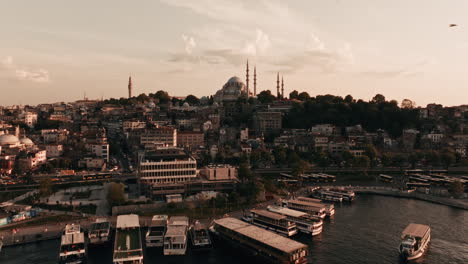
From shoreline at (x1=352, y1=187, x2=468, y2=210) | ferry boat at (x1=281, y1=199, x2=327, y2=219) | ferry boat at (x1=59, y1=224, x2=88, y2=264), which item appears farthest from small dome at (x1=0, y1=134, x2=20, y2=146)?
shoreline at (x1=352, y1=187, x2=468, y2=210)

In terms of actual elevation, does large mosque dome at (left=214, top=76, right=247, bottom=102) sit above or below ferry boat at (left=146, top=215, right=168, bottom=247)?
above

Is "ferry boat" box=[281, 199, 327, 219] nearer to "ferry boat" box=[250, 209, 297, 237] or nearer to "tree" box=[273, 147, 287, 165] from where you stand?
"ferry boat" box=[250, 209, 297, 237]

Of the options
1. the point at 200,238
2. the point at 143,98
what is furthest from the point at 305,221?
Answer: the point at 143,98

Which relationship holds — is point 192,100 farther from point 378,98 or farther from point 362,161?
point 362,161

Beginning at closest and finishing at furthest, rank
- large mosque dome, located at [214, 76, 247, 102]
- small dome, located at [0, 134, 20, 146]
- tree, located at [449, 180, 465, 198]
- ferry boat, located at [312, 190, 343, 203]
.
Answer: tree, located at [449, 180, 465, 198], ferry boat, located at [312, 190, 343, 203], small dome, located at [0, 134, 20, 146], large mosque dome, located at [214, 76, 247, 102]

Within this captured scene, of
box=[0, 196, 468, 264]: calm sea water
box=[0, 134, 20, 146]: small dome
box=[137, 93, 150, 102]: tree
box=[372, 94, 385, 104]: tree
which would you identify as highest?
box=[137, 93, 150, 102]: tree

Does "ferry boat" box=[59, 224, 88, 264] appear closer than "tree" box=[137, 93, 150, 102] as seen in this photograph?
Yes

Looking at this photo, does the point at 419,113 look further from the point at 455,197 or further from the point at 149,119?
the point at 149,119
